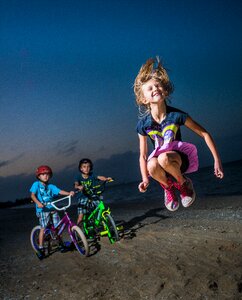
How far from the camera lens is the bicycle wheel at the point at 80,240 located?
352 inches

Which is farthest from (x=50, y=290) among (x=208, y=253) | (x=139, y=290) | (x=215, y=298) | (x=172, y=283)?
(x=208, y=253)

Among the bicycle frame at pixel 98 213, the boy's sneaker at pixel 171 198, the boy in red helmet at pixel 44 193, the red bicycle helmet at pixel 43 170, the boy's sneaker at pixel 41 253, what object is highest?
the red bicycle helmet at pixel 43 170

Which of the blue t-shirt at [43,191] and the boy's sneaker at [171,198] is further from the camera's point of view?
the blue t-shirt at [43,191]

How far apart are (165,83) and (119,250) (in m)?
8.93

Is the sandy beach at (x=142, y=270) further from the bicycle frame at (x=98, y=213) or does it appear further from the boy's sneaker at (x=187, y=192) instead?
the boy's sneaker at (x=187, y=192)

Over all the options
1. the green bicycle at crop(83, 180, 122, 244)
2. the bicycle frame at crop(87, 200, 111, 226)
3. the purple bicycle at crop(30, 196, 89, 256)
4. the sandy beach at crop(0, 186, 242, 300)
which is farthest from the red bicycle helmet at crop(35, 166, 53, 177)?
the sandy beach at crop(0, 186, 242, 300)

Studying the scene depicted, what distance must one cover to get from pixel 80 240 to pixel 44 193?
7.10 feet

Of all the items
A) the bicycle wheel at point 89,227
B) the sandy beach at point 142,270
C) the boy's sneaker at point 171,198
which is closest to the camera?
the boy's sneaker at point 171,198

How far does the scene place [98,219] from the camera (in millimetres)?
9914

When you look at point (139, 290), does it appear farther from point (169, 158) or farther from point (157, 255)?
point (169, 158)

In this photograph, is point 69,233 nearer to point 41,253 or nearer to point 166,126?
point 41,253

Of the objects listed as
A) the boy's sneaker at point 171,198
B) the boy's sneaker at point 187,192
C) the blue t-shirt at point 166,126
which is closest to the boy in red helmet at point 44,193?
the boy's sneaker at point 171,198

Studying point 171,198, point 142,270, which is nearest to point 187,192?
point 171,198

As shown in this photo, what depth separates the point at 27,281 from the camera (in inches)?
336
